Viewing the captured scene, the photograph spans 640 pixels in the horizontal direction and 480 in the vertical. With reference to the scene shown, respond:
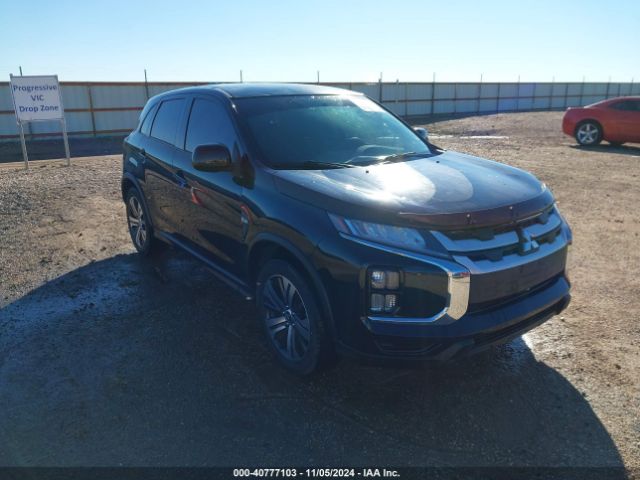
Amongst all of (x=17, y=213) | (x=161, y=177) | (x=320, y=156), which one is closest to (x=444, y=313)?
(x=320, y=156)

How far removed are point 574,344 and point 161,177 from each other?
3.84 meters

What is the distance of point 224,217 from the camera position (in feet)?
13.1

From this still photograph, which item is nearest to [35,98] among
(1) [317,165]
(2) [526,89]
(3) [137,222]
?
(3) [137,222]

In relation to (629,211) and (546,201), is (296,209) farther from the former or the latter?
(629,211)

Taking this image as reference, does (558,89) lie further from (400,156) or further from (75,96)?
(400,156)

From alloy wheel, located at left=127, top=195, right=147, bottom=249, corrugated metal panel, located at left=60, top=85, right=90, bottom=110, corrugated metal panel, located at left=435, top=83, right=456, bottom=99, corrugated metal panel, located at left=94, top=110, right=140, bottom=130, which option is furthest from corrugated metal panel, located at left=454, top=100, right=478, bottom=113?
alloy wheel, located at left=127, top=195, right=147, bottom=249

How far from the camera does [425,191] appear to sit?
3162 millimetres

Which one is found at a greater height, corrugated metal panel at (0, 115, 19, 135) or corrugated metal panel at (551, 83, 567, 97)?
corrugated metal panel at (551, 83, 567, 97)

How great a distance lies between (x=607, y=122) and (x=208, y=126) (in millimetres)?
14258

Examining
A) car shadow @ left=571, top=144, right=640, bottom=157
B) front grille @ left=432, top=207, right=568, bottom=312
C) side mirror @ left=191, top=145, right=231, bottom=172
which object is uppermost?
side mirror @ left=191, top=145, right=231, bottom=172

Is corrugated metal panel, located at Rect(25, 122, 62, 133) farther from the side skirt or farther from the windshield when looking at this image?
the windshield

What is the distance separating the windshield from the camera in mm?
3793

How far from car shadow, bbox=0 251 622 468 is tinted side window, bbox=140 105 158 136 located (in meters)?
2.15

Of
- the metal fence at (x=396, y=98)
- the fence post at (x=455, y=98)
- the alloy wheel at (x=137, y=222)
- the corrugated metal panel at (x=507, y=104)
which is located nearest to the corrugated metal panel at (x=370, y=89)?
the metal fence at (x=396, y=98)
